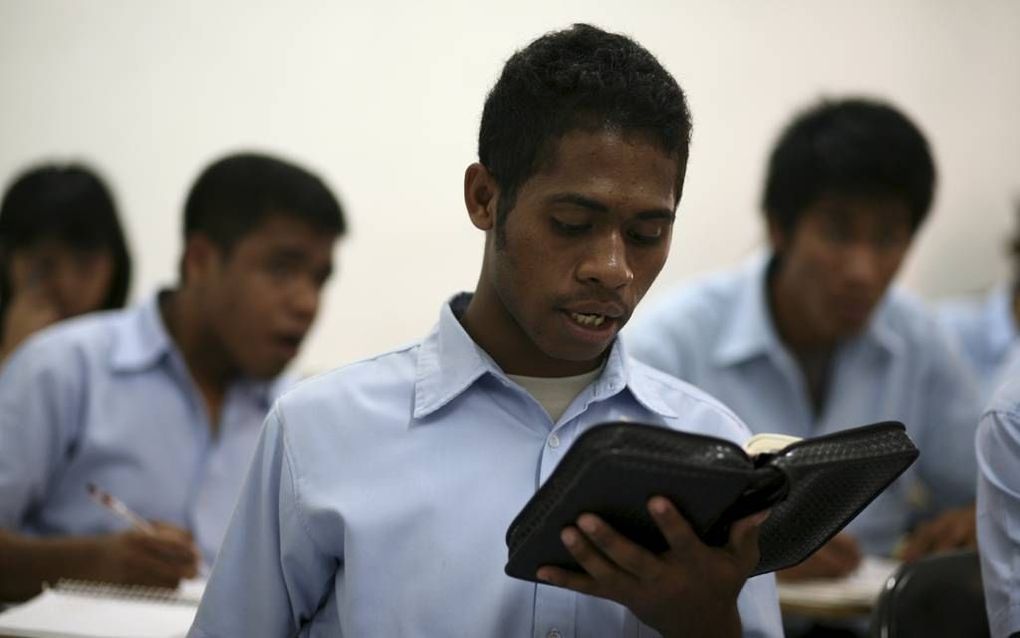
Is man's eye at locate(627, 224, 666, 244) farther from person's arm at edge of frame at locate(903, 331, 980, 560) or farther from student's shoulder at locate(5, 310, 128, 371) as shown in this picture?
person's arm at edge of frame at locate(903, 331, 980, 560)

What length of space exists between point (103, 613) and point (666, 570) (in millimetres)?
943

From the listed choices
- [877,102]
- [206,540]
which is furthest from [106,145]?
[877,102]

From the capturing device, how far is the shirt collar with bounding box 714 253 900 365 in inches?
104

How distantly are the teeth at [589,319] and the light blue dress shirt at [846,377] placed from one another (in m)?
1.29

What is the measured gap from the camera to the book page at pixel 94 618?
5.20 ft

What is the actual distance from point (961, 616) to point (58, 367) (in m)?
1.62

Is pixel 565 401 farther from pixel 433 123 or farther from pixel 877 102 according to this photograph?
pixel 433 123

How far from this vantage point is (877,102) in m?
2.72

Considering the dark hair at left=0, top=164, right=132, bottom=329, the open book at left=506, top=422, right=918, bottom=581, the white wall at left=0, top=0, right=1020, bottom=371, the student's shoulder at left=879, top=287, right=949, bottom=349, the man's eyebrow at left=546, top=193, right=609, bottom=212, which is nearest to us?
the open book at left=506, top=422, right=918, bottom=581

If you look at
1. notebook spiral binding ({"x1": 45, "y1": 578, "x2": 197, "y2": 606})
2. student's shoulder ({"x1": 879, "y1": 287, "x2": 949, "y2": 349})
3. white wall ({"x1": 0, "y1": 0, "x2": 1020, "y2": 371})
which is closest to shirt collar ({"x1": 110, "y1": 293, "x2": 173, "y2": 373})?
notebook spiral binding ({"x1": 45, "y1": 578, "x2": 197, "y2": 606})

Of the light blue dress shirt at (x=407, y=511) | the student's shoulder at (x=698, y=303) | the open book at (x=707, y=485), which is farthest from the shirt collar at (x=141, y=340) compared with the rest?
the open book at (x=707, y=485)

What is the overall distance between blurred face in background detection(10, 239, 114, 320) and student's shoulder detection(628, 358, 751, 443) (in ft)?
6.96

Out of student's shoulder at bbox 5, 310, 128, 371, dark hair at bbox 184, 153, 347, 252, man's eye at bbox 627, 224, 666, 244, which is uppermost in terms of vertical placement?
man's eye at bbox 627, 224, 666, 244

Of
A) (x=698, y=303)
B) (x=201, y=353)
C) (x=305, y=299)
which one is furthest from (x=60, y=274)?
(x=698, y=303)
